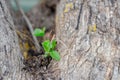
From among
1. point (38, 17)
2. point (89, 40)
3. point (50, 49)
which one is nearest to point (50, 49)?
point (50, 49)

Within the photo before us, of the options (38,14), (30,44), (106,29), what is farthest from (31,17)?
(106,29)

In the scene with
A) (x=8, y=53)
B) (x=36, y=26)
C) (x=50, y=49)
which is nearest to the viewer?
(x=8, y=53)

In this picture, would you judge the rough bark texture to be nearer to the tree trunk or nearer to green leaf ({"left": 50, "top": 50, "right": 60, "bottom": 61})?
green leaf ({"left": 50, "top": 50, "right": 60, "bottom": 61})

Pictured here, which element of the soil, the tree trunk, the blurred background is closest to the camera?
the tree trunk

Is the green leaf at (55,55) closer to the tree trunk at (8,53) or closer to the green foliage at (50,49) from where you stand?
the green foliage at (50,49)

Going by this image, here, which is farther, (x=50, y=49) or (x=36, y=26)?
(x=36, y=26)

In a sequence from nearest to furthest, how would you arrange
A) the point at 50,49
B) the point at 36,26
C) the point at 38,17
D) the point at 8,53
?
the point at 8,53
the point at 50,49
the point at 36,26
the point at 38,17

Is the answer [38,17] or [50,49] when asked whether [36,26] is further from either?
[50,49]

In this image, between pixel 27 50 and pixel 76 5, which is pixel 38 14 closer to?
pixel 27 50

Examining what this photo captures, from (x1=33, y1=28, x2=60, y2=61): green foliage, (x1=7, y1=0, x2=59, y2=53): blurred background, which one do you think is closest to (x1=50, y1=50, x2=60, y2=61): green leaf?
(x1=33, y1=28, x2=60, y2=61): green foliage
